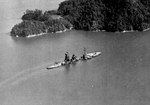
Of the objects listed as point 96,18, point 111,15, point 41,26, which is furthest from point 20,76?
point 111,15

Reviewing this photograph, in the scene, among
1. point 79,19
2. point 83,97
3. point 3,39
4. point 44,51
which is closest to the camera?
point 83,97

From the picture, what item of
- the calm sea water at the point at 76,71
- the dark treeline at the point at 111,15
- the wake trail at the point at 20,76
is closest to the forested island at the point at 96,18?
the dark treeline at the point at 111,15

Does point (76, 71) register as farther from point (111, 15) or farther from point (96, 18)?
point (111, 15)

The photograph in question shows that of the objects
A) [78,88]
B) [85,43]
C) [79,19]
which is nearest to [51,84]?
[78,88]

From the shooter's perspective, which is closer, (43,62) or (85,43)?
(43,62)

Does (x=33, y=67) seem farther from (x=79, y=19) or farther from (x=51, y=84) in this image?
(x=79, y=19)

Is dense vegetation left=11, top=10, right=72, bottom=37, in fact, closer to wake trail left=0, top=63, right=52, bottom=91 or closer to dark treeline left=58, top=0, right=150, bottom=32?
dark treeline left=58, top=0, right=150, bottom=32
